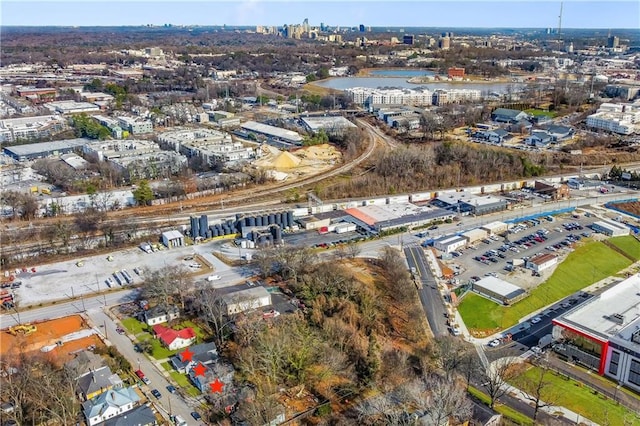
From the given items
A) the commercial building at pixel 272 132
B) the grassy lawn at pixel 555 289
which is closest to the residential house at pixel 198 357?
the grassy lawn at pixel 555 289

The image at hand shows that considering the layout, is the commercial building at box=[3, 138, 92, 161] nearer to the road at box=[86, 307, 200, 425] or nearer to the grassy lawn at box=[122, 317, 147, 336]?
the road at box=[86, 307, 200, 425]

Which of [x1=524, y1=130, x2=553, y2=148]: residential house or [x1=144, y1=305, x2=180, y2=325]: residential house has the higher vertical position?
[x1=524, y1=130, x2=553, y2=148]: residential house

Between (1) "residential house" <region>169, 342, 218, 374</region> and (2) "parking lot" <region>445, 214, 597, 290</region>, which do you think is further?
(2) "parking lot" <region>445, 214, 597, 290</region>

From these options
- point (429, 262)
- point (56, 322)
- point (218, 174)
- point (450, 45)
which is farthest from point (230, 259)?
point (450, 45)

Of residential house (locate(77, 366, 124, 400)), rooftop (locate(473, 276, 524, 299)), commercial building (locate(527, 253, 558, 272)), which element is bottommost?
residential house (locate(77, 366, 124, 400))

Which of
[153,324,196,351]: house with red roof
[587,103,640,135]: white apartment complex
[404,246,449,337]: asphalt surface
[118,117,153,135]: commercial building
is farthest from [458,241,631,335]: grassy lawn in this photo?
[118,117,153,135]: commercial building

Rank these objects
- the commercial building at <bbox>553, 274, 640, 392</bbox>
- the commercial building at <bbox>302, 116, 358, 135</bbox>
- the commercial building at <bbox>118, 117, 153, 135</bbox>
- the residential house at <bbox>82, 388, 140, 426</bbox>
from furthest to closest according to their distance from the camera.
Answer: the commercial building at <bbox>118, 117, 153, 135</bbox>, the commercial building at <bbox>302, 116, 358, 135</bbox>, the commercial building at <bbox>553, 274, 640, 392</bbox>, the residential house at <bbox>82, 388, 140, 426</bbox>

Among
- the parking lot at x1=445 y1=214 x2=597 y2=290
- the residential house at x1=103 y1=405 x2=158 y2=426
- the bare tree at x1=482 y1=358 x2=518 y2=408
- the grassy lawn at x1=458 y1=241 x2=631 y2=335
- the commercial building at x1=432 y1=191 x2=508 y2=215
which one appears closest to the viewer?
the residential house at x1=103 y1=405 x2=158 y2=426
